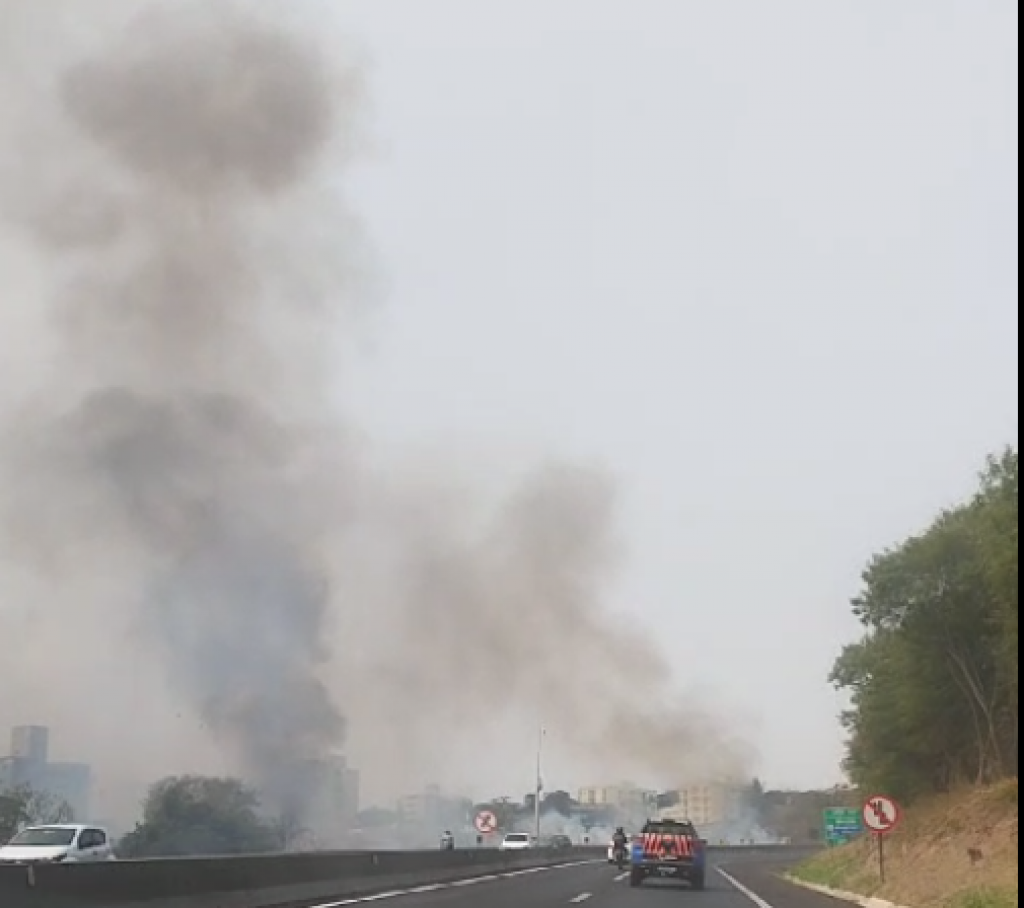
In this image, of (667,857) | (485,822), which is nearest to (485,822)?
(485,822)

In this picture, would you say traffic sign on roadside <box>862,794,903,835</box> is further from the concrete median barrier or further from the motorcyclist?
the motorcyclist

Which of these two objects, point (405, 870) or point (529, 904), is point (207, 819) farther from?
point (529, 904)

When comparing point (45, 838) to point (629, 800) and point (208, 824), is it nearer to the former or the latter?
point (208, 824)

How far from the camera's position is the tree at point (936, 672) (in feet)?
178

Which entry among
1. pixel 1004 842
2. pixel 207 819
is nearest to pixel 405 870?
pixel 1004 842

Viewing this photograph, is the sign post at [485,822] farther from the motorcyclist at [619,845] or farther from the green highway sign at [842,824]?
the green highway sign at [842,824]

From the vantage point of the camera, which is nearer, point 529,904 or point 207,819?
point 529,904

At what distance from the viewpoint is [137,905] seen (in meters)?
20.5

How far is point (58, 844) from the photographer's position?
35.1 m

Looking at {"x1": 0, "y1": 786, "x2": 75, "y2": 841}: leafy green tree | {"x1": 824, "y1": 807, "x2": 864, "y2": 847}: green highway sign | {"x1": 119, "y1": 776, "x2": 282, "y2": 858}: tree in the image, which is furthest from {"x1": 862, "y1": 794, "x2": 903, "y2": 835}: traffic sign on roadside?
{"x1": 0, "y1": 786, "x2": 75, "y2": 841}: leafy green tree

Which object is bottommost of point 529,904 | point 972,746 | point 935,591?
point 529,904

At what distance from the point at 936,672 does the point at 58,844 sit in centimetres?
3398

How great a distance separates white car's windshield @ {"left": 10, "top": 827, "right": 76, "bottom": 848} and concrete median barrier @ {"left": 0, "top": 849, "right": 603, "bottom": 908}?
22.3ft

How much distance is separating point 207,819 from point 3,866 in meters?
63.6
